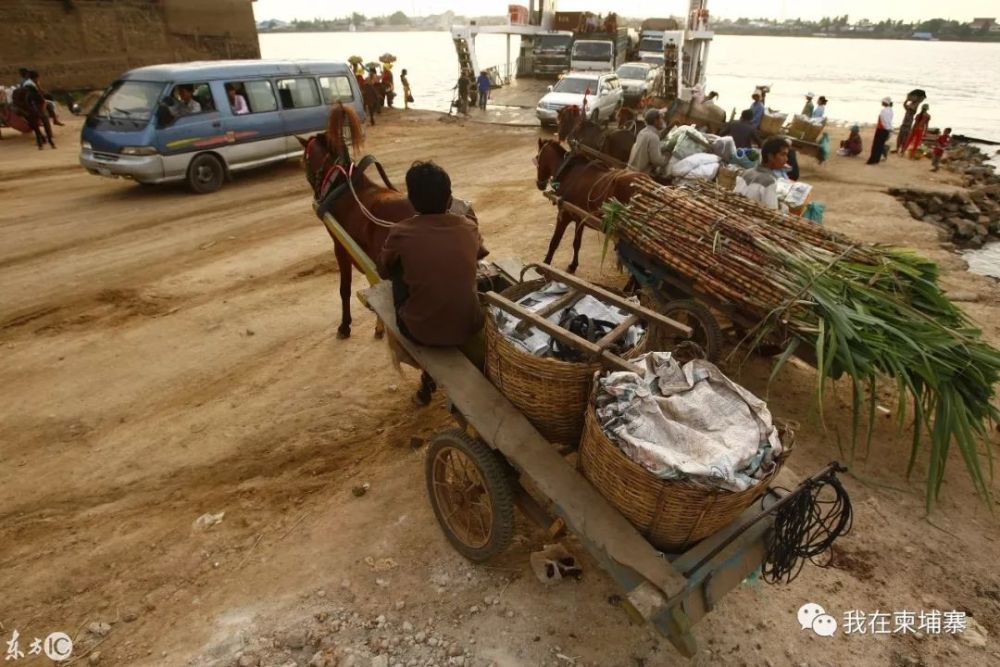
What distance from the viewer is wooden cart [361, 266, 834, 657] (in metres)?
2.24

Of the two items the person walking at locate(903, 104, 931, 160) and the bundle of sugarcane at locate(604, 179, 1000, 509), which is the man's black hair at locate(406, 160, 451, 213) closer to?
the bundle of sugarcane at locate(604, 179, 1000, 509)

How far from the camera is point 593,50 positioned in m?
21.8

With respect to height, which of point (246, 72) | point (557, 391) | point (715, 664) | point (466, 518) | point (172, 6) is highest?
point (172, 6)

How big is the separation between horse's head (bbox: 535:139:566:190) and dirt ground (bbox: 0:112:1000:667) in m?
3.12

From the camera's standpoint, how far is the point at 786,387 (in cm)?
518

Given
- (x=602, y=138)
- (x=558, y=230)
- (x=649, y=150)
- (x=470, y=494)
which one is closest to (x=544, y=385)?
(x=470, y=494)

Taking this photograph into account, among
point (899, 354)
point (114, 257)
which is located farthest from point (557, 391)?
point (114, 257)

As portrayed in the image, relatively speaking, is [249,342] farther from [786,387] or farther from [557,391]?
[786,387]

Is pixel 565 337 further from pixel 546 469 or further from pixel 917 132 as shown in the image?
Answer: pixel 917 132

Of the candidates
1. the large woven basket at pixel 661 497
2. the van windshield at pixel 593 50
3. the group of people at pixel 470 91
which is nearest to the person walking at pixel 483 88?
the group of people at pixel 470 91

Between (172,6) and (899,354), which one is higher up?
(172,6)

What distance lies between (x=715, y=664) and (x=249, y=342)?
4987 mm

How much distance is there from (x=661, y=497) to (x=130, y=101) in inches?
467

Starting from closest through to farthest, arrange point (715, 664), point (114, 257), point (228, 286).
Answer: point (715, 664)
point (228, 286)
point (114, 257)
